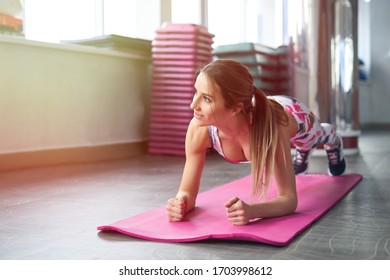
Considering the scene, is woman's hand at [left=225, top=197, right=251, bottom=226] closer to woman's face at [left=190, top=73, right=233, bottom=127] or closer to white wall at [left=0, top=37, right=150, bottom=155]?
woman's face at [left=190, top=73, right=233, bottom=127]

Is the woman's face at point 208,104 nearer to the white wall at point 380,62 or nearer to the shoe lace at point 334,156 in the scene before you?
the shoe lace at point 334,156

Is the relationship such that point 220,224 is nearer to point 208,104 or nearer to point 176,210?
point 176,210

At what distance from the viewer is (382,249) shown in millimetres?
1238

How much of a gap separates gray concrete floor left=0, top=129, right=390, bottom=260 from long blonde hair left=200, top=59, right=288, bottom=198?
0.69ft

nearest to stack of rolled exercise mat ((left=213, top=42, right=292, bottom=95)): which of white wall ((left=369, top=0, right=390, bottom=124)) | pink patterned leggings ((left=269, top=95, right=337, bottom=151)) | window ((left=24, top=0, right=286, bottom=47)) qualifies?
window ((left=24, top=0, right=286, bottom=47))

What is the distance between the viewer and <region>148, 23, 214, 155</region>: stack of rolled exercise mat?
3.66 m

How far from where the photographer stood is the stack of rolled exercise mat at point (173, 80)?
3664 millimetres

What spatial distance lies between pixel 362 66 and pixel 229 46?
412 centimetres

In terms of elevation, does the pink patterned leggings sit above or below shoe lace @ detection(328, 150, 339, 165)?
above

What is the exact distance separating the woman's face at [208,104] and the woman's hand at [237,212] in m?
0.22

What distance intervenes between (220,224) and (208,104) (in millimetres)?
309

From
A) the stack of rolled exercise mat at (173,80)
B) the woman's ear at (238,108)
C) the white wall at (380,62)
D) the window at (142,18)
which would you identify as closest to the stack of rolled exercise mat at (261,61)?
the window at (142,18)

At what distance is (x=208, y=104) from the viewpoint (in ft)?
4.68

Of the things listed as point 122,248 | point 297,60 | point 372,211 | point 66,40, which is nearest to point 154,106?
point 66,40
